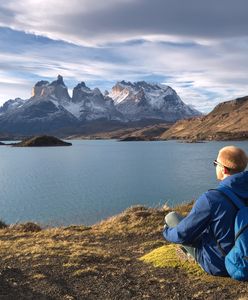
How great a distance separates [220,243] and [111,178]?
230 ft

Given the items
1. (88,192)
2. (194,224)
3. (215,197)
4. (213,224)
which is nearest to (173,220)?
(194,224)

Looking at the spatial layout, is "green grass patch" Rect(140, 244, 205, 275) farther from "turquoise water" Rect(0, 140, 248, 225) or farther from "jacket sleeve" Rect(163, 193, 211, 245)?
"turquoise water" Rect(0, 140, 248, 225)

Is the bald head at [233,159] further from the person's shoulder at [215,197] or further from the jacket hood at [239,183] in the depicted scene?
the person's shoulder at [215,197]

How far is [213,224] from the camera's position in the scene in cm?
868

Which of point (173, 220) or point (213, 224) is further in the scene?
point (173, 220)

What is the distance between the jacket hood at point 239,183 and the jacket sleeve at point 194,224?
1.67ft

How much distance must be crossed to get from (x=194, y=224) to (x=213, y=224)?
0.36 metres

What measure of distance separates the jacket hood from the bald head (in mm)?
211

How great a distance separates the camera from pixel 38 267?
12336mm

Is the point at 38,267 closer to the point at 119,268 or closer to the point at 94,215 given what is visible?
the point at 119,268

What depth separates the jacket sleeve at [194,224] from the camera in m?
8.60

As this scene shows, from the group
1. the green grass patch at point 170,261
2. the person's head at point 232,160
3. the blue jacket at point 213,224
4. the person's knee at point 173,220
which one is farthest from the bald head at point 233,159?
the green grass patch at point 170,261

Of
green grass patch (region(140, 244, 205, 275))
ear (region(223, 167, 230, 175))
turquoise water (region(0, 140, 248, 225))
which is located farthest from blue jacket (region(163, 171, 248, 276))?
turquoise water (region(0, 140, 248, 225))

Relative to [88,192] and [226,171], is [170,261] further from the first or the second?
[88,192]
